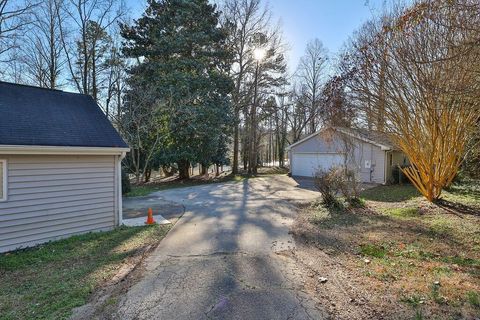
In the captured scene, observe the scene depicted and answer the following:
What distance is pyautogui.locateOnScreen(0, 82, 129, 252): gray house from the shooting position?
265 inches

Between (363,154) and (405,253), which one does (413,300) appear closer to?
(405,253)

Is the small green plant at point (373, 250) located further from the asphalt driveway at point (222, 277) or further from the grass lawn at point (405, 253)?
the asphalt driveway at point (222, 277)

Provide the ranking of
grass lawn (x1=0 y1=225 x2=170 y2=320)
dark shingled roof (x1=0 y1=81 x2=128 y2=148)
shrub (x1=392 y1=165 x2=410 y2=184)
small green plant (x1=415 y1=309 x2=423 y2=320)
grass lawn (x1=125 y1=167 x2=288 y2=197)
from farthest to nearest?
1. shrub (x1=392 y1=165 x2=410 y2=184)
2. grass lawn (x1=125 y1=167 x2=288 y2=197)
3. dark shingled roof (x1=0 y1=81 x2=128 y2=148)
4. grass lawn (x1=0 y1=225 x2=170 y2=320)
5. small green plant (x1=415 y1=309 x2=423 y2=320)

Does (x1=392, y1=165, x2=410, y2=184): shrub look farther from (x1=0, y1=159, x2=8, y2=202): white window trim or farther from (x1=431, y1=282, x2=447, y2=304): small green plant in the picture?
(x1=0, y1=159, x2=8, y2=202): white window trim

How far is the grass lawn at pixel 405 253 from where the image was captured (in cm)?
369

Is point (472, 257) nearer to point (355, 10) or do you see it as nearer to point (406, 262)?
point (406, 262)

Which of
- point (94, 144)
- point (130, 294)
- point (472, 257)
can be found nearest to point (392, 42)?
point (472, 257)

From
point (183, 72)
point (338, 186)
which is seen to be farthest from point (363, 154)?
point (183, 72)

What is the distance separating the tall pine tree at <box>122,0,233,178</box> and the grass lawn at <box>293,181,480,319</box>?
11531 mm

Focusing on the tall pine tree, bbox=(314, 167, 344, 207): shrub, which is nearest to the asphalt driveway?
bbox=(314, 167, 344, 207): shrub

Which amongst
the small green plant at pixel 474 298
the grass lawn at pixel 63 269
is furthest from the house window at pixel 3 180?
the small green plant at pixel 474 298

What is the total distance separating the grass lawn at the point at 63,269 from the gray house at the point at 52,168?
48 cm

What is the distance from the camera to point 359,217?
8898 mm

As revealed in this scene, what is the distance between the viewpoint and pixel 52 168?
7.28 metres
